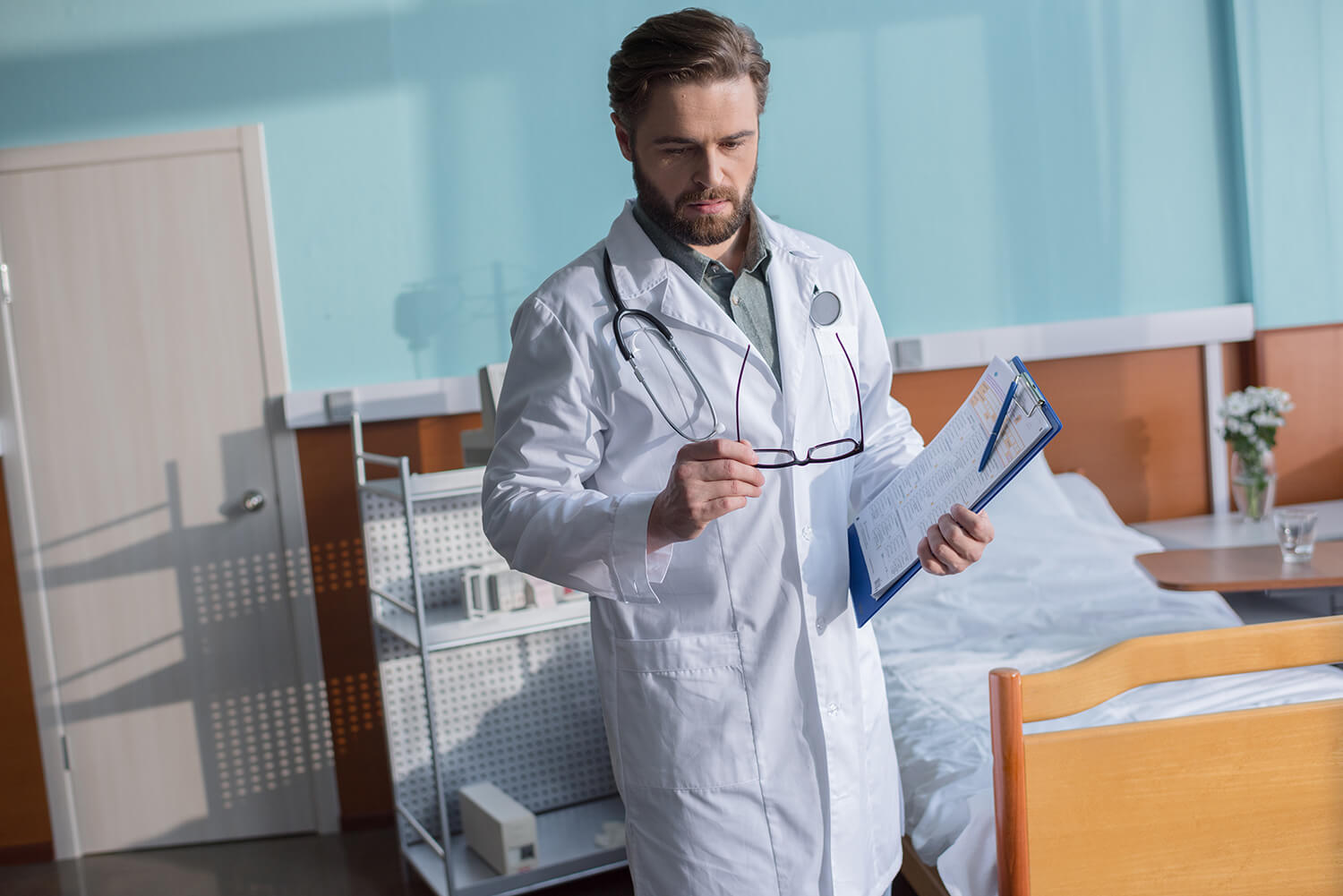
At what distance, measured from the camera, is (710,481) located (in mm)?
989

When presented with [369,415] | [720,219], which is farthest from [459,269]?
[720,219]

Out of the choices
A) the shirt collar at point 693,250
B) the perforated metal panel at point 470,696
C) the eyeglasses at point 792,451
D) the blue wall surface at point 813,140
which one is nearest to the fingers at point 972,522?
the eyeglasses at point 792,451

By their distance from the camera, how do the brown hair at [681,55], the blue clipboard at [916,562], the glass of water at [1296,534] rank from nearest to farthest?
the blue clipboard at [916,562], the brown hair at [681,55], the glass of water at [1296,534]

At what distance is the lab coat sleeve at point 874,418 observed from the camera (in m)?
1.40

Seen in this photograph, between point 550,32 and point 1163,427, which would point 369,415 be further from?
point 1163,427

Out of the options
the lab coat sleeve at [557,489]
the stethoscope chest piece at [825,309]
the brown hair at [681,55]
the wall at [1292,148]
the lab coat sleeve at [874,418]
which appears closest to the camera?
the lab coat sleeve at [557,489]

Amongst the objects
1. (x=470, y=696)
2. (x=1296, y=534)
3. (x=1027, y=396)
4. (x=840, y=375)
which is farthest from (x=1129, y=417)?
Result: (x=1027, y=396)

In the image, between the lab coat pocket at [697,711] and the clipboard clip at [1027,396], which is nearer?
the clipboard clip at [1027,396]

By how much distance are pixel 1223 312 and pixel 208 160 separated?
123 inches

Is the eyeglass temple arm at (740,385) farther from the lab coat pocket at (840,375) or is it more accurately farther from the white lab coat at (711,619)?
the lab coat pocket at (840,375)

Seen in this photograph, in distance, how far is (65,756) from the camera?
10.1 ft

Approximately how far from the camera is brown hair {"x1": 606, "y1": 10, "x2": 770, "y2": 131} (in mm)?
1176

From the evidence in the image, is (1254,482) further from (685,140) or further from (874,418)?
(685,140)

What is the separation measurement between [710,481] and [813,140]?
8.03ft
